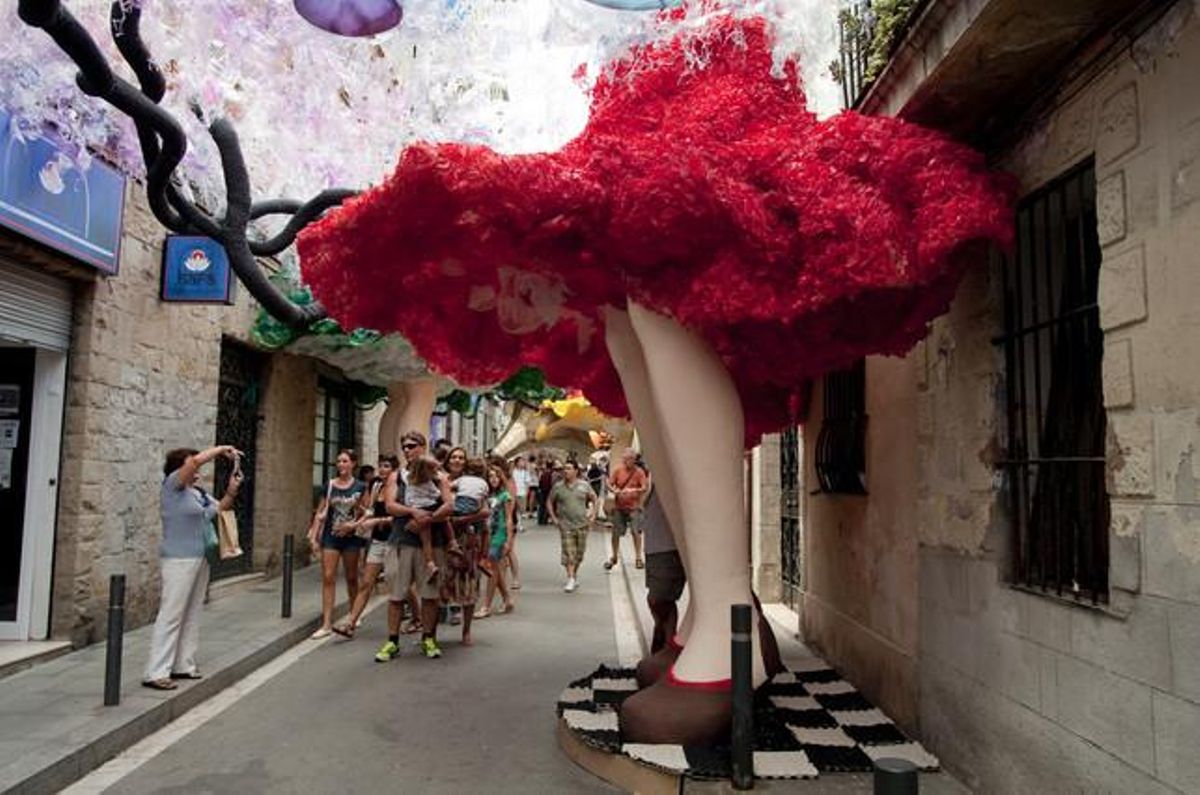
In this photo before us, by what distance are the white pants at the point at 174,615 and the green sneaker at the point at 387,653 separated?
1664 mm

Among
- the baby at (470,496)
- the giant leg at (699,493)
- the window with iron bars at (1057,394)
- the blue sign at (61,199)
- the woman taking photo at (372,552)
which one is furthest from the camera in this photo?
the woman taking photo at (372,552)

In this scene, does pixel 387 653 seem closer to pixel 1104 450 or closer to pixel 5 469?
pixel 5 469

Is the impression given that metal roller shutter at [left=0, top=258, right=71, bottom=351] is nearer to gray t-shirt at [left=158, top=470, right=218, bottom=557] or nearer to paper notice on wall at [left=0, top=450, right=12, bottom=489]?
paper notice on wall at [left=0, top=450, right=12, bottom=489]

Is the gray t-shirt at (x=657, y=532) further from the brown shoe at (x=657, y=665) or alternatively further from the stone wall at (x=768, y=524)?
the stone wall at (x=768, y=524)

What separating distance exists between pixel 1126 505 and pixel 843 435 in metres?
3.61

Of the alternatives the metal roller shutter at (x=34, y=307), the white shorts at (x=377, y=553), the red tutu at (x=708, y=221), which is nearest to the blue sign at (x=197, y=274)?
the metal roller shutter at (x=34, y=307)

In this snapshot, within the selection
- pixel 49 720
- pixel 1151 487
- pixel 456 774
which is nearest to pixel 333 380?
pixel 49 720

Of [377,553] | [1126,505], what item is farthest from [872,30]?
[377,553]

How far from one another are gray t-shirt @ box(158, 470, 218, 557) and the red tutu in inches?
83.9

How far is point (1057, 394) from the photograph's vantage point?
3.91 m

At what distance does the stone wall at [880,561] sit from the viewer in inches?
207

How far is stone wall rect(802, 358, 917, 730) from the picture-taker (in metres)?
5.25

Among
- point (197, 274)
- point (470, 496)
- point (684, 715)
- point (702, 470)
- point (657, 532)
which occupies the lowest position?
point (684, 715)

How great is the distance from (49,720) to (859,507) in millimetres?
5317
